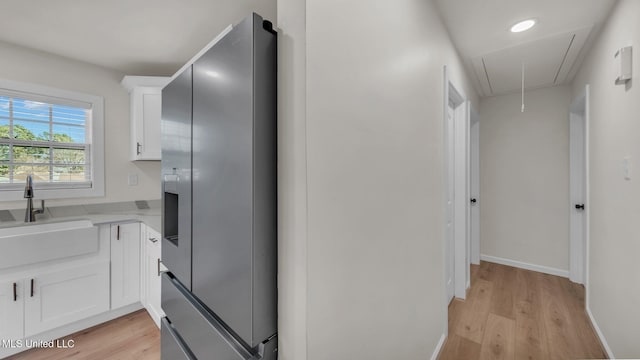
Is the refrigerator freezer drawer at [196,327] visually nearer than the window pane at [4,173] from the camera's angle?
Yes

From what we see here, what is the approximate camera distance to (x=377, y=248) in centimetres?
96

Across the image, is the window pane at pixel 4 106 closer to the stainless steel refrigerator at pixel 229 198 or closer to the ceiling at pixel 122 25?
the ceiling at pixel 122 25

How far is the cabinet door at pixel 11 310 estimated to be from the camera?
5.36ft

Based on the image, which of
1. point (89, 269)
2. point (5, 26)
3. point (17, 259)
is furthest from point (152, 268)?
point (5, 26)

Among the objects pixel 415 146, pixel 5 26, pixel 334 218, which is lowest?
pixel 334 218

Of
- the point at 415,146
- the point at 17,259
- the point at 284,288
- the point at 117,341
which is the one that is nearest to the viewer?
the point at 284,288

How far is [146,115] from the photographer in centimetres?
242

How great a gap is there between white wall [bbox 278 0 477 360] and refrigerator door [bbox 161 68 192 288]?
508mm

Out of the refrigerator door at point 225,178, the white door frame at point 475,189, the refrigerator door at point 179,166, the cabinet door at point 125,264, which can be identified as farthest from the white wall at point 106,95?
the white door frame at point 475,189

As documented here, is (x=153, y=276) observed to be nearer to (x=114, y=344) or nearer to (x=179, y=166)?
(x=114, y=344)

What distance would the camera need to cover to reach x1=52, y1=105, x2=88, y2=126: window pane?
2248mm

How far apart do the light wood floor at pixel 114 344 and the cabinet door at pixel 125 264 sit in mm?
186

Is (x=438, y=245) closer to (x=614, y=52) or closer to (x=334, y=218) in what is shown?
(x=334, y=218)

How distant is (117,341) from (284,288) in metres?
2.03
